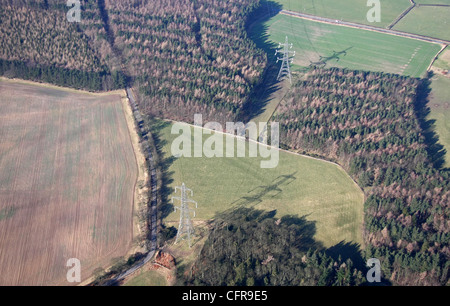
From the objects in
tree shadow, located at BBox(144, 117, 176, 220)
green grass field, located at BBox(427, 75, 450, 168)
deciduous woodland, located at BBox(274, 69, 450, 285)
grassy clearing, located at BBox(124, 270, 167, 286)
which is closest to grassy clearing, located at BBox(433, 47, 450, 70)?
green grass field, located at BBox(427, 75, 450, 168)

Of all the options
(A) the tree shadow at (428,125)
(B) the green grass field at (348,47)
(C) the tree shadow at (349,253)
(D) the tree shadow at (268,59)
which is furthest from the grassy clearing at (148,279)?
(B) the green grass field at (348,47)

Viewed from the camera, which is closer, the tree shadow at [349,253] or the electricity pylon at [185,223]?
the electricity pylon at [185,223]

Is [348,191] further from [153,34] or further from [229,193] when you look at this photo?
[153,34]

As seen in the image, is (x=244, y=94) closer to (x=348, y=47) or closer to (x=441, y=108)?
(x=348, y=47)

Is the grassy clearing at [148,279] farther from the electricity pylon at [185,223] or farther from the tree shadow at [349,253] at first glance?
the tree shadow at [349,253]

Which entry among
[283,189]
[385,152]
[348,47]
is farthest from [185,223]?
[348,47]
